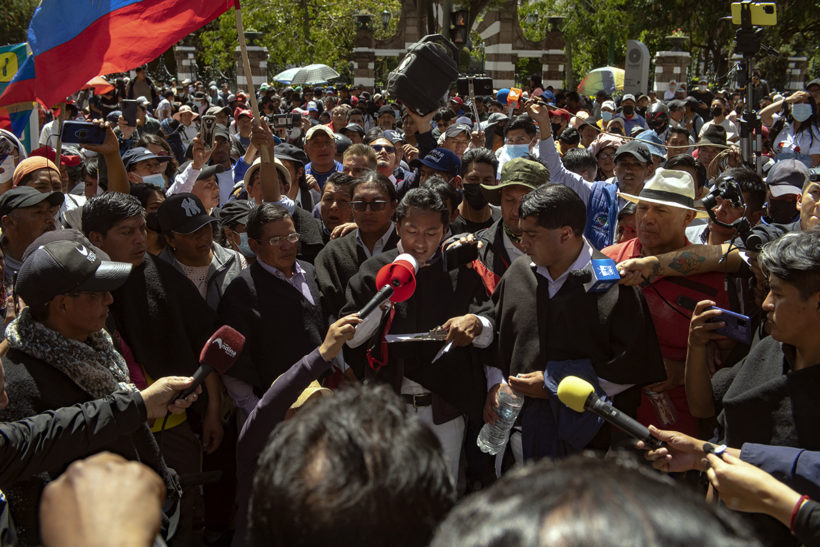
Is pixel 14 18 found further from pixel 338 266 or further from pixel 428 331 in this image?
pixel 428 331

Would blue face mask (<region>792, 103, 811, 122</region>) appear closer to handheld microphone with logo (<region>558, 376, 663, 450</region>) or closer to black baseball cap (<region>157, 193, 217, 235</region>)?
black baseball cap (<region>157, 193, 217, 235</region>)

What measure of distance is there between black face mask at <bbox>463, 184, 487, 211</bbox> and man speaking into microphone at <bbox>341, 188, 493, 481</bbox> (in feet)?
4.65

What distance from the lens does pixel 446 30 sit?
2611 cm

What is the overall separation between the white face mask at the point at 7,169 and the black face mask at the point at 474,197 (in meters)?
3.55

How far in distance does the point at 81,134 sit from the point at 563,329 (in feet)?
11.6

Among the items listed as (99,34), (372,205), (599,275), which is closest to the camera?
(599,275)

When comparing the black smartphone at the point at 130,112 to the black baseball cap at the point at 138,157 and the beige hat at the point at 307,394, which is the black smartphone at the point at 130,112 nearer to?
the black baseball cap at the point at 138,157

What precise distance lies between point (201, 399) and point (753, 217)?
3460 mm

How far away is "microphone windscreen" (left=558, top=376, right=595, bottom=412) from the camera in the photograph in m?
2.26

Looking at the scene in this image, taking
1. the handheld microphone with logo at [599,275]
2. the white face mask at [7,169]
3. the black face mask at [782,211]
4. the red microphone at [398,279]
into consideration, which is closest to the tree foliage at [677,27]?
the black face mask at [782,211]

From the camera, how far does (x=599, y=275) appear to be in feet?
10.8

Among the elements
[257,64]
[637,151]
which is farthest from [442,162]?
[257,64]

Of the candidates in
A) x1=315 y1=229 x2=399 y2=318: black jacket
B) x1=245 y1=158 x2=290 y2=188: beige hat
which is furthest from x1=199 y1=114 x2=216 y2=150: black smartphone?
x1=315 y1=229 x2=399 y2=318: black jacket

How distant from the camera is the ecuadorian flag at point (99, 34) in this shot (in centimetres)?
508
